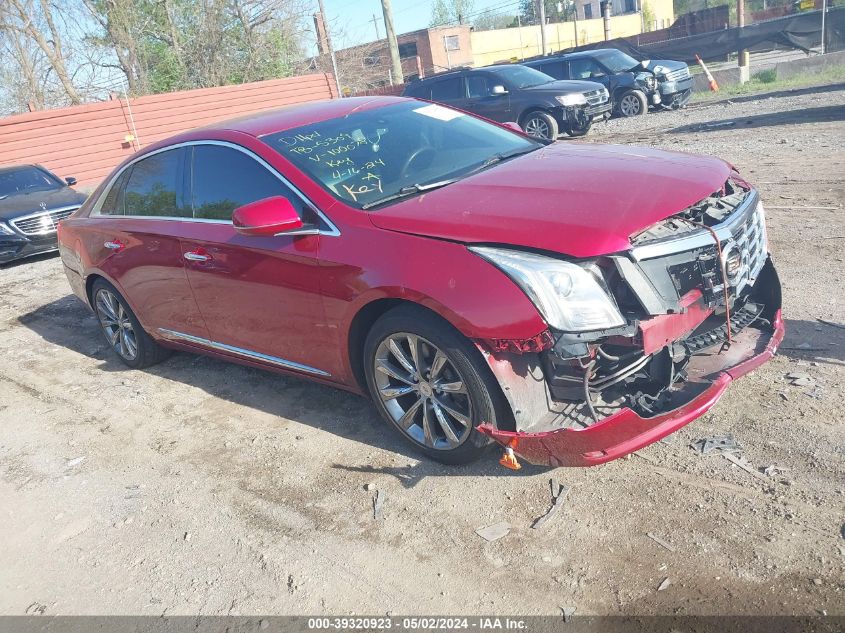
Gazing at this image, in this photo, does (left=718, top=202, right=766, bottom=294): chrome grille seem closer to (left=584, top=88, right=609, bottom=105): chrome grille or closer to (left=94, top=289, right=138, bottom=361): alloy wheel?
(left=94, top=289, right=138, bottom=361): alloy wheel

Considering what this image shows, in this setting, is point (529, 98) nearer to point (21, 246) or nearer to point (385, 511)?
point (21, 246)

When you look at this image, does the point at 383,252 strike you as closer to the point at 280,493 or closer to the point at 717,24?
the point at 280,493

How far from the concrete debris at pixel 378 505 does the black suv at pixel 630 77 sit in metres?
15.8

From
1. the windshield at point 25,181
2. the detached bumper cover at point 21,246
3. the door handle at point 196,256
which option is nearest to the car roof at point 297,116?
the door handle at point 196,256

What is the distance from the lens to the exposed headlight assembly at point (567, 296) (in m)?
3.09

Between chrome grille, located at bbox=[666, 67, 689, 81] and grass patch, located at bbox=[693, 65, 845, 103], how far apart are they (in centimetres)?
141

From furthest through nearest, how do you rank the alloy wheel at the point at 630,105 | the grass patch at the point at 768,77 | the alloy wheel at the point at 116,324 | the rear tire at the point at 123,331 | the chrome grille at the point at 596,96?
the grass patch at the point at 768,77 < the alloy wheel at the point at 630,105 < the chrome grille at the point at 596,96 < the alloy wheel at the point at 116,324 < the rear tire at the point at 123,331

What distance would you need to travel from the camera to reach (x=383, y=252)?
358 centimetres

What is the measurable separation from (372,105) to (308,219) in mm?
1340

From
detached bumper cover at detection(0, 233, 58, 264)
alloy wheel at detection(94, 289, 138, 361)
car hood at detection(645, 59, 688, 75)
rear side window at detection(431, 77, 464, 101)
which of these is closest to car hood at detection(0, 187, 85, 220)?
detached bumper cover at detection(0, 233, 58, 264)

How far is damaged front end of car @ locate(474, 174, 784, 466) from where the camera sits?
310cm

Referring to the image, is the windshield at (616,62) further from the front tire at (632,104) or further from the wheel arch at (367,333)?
the wheel arch at (367,333)

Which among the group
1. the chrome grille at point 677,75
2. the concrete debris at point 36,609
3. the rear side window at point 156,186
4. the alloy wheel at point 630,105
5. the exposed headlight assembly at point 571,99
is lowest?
the alloy wheel at point 630,105

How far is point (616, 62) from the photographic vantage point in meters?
18.4
